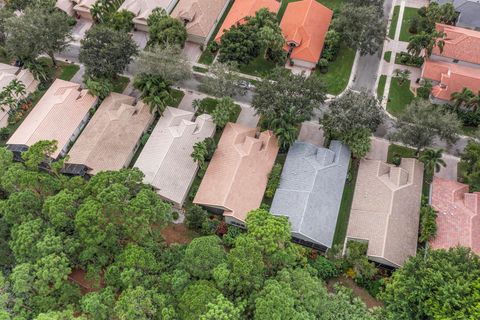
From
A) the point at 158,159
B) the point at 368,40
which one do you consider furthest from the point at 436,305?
the point at 368,40

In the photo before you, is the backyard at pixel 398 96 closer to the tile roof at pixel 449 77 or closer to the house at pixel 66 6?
the tile roof at pixel 449 77

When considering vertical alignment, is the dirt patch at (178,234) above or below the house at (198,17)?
below

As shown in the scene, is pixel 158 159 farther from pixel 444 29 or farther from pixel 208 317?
pixel 444 29

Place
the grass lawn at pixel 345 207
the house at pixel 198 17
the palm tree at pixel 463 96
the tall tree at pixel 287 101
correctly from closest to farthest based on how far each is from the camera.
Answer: the grass lawn at pixel 345 207 < the tall tree at pixel 287 101 < the palm tree at pixel 463 96 < the house at pixel 198 17

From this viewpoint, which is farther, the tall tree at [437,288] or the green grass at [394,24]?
the green grass at [394,24]

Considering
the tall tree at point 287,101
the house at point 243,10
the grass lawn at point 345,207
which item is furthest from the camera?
the house at point 243,10

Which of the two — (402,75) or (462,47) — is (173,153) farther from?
(462,47)

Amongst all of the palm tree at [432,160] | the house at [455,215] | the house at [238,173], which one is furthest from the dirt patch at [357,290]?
the palm tree at [432,160]

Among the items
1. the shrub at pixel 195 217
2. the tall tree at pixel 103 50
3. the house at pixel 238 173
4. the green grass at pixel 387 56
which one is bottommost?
the shrub at pixel 195 217
